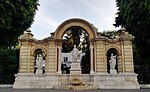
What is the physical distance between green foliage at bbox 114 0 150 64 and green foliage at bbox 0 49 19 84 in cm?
1392

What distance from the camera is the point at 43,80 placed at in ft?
65.3

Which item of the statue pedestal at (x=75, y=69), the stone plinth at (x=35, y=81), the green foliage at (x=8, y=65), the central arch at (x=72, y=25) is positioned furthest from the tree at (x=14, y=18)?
the statue pedestal at (x=75, y=69)

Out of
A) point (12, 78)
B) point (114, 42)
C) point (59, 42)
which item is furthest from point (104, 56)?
point (12, 78)

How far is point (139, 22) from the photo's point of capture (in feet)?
72.9

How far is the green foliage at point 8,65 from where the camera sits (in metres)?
23.9

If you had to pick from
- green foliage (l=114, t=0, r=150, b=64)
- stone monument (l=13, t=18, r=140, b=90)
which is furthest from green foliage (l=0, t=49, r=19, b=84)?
green foliage (l=114, t=0, r=150, b=64)

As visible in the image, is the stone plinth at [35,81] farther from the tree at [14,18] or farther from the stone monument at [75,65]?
the tree at [14,18]

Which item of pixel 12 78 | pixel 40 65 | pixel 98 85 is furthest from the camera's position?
pixel 12 78

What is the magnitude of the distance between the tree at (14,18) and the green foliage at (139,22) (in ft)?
36.1

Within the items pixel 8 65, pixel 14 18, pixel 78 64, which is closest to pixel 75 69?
pixel 78 64

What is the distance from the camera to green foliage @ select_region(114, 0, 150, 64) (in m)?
21.3

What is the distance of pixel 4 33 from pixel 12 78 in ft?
16.9

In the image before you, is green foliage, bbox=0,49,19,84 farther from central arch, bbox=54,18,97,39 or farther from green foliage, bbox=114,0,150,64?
green foliage, bbox=114,0,150,64

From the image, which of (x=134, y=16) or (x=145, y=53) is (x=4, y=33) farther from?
(x=145, y=53)
